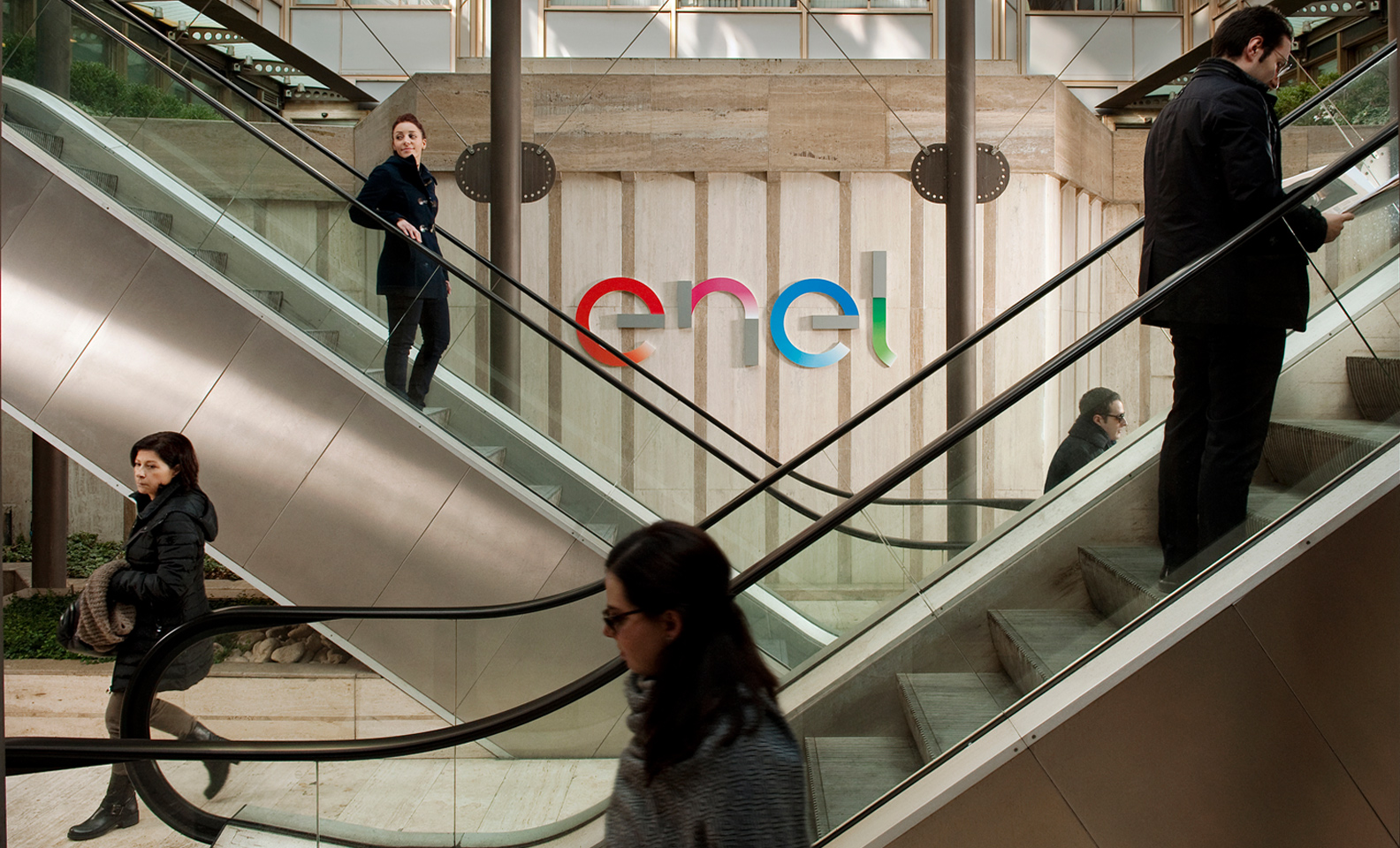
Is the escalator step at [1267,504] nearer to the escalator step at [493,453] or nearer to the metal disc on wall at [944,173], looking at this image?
the escalator step at [493,453]

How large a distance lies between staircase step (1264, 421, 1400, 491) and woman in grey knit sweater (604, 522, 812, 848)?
6.43 ft

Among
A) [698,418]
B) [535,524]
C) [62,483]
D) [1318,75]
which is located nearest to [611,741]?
[535,524]

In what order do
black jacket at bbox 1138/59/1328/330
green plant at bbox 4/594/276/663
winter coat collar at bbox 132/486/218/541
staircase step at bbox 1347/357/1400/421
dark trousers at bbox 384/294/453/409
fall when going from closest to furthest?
staircase step at bbox 1347/357/1400/421 → black jacket at bbox 1138/59/1328/330 → winter coat collar at bbox 132/486/218/541 → dark trousers at bbox 384/294/453/409 → green plant at bbox 4/594/276/663

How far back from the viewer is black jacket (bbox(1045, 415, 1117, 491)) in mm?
2920

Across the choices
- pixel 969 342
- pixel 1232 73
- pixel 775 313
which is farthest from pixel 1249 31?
pixel 775 313

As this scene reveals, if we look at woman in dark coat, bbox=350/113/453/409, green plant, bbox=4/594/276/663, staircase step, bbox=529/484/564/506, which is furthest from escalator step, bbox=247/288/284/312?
green plant, bbox=4/594/276/663

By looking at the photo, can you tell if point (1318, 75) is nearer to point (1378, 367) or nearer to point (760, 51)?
point (760, 51)

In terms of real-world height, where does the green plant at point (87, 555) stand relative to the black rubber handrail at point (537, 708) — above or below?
below

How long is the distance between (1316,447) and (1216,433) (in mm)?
242

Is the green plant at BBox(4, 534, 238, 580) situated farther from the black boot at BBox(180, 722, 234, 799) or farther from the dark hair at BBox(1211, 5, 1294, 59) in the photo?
the dark hair at BBox(1211, 5, 1294, 59)

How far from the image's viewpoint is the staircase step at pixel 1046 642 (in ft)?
8.51

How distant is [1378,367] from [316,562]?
4280mm

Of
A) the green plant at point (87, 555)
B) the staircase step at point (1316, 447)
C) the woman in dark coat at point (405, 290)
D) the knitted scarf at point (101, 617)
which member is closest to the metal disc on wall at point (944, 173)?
the woman in dark coat at point (405, 290)

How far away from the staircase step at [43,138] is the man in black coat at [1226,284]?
4.99 metres
